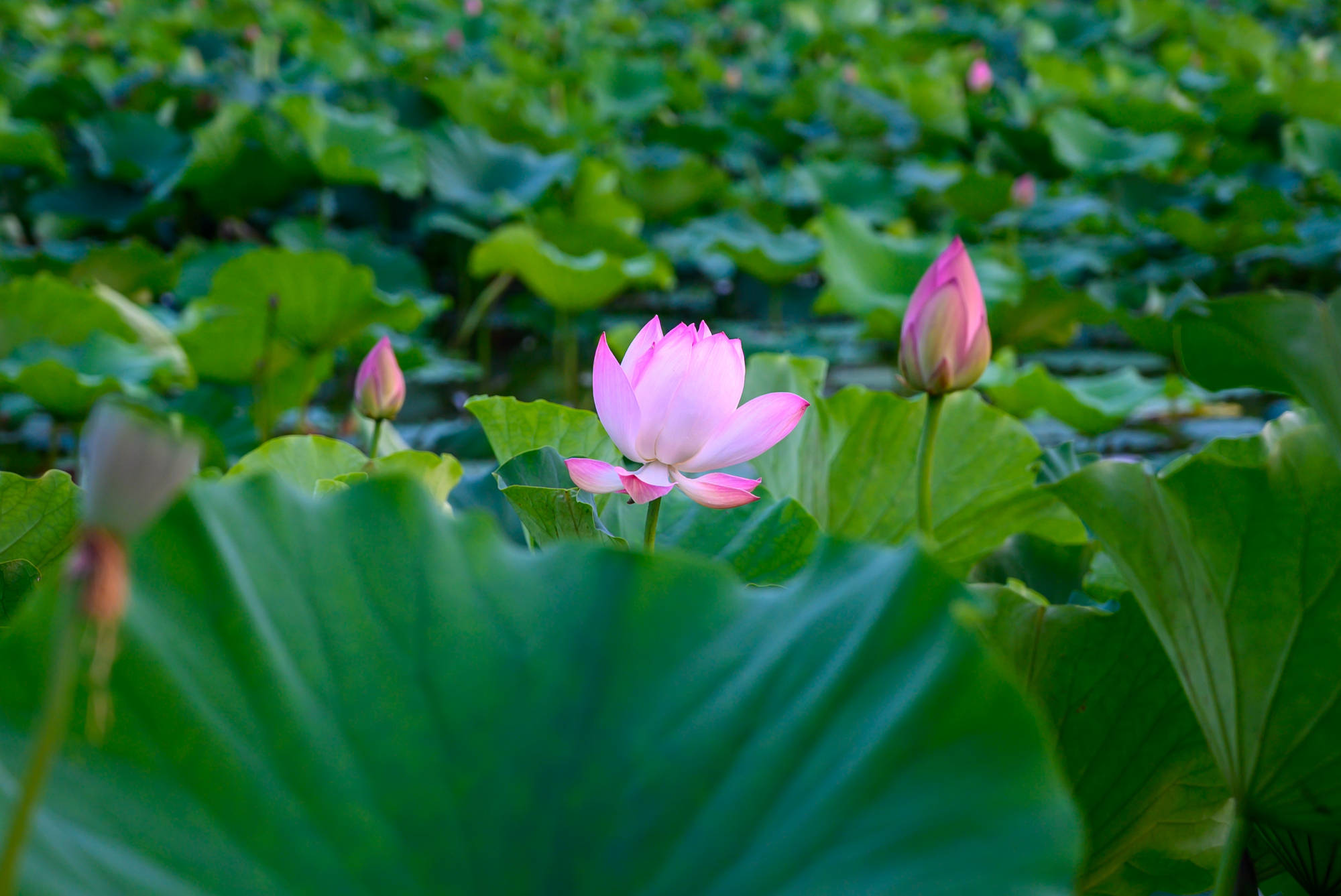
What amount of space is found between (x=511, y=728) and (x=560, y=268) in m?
1.97

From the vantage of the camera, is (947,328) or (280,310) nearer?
(947,328)

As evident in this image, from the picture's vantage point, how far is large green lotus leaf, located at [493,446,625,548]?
573mm

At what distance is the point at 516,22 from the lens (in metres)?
5.82

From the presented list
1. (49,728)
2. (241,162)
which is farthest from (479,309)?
(49,728)

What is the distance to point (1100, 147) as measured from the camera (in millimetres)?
3416

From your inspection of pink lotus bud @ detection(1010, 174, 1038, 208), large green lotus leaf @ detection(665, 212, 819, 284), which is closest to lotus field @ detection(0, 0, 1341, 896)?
large green lotus leaf @ detection(665, 212, 819, 284)

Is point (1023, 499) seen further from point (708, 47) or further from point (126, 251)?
point (708, 47)

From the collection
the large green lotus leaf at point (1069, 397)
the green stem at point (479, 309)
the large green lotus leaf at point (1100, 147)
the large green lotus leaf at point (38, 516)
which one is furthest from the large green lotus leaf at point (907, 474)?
the large green lotus leaf at point (1100, 147)

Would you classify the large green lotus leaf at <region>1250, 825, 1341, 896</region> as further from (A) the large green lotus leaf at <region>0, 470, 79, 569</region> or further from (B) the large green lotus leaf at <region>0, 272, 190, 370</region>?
(B) the large green lotus leaf at <region>0, 272, 190, 370</region>

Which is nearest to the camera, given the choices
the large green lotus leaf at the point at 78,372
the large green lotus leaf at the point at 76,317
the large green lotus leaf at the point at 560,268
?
the large green lotus leaf at the point at 78,372

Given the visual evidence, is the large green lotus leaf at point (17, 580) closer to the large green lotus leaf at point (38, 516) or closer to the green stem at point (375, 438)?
the large green lotus leaf at point (38, 516)

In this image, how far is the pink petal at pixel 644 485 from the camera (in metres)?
0.56

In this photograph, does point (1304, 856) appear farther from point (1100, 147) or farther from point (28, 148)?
point (1100, 147)

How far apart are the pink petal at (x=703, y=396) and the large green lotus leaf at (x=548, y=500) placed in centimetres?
6
